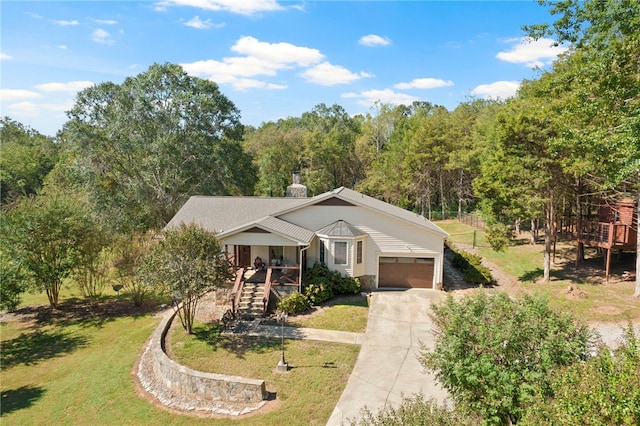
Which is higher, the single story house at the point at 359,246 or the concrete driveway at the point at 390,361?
the single story house at the point at 359,246

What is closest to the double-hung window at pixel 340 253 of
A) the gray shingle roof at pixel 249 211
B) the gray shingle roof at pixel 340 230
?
A: the gray shingle roof at pixel 340 230

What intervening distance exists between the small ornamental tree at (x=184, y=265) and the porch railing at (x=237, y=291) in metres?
2.09

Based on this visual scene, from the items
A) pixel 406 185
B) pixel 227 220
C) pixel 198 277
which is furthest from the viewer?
pixel 406 185

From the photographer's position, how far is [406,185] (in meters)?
47.4

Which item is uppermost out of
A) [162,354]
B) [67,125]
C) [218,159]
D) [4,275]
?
[67,125]

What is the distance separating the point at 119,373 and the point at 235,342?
14.1 ft

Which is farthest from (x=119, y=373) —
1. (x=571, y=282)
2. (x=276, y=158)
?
(x=276, y=158)

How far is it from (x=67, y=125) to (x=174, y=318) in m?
24.2

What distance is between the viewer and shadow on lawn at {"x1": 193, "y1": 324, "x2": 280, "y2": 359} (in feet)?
47.8

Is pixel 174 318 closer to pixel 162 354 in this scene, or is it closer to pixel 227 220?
pixel 162 354

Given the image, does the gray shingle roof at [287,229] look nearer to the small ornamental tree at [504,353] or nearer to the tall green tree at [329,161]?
the small ornamental tree at [504,353]

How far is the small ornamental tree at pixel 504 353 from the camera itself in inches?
282

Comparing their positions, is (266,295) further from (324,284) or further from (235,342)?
(324,284)

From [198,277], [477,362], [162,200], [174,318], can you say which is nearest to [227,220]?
[174,318]
